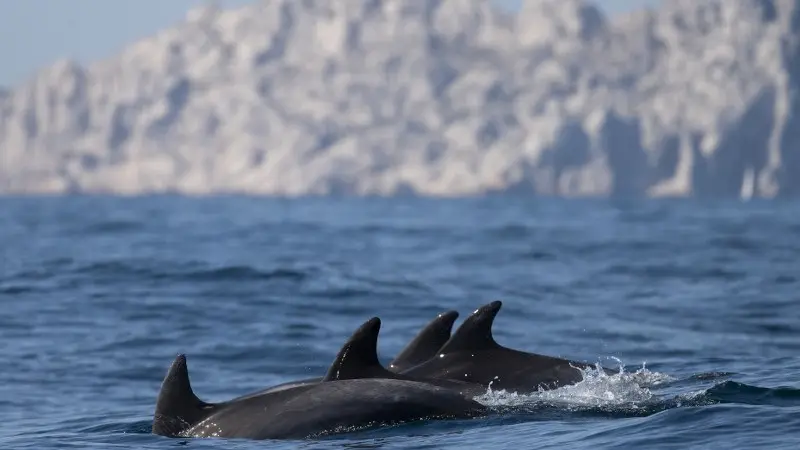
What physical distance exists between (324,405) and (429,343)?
2.45m

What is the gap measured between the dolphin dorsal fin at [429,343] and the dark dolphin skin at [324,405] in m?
1.72

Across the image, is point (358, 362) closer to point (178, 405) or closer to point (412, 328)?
point (178, 405)

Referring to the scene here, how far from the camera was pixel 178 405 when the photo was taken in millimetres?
12141

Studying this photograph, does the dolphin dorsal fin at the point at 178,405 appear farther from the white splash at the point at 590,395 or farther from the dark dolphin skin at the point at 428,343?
the white splash at the point at 590,395

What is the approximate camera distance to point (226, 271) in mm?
31734

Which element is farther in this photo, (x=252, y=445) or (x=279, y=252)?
Answer: (x=279, y=252)

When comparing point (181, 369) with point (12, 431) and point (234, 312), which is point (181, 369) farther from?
point (234, 312)

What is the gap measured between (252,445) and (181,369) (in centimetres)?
97

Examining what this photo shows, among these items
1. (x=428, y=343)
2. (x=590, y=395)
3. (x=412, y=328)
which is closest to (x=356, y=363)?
(x=428, y=343)

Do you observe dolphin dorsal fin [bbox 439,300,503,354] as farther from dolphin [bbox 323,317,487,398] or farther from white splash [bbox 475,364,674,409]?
dolphin [bbox 323,317,487,398]

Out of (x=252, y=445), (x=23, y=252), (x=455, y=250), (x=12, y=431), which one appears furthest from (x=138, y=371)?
(x=455, y=250)

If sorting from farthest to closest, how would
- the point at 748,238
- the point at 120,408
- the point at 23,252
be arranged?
the point at 748,238 → the point at 23,252 → the point at 120,408

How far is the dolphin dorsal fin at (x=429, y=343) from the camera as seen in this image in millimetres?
14125

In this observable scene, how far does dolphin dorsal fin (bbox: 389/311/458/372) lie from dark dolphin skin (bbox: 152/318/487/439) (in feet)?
5.63
